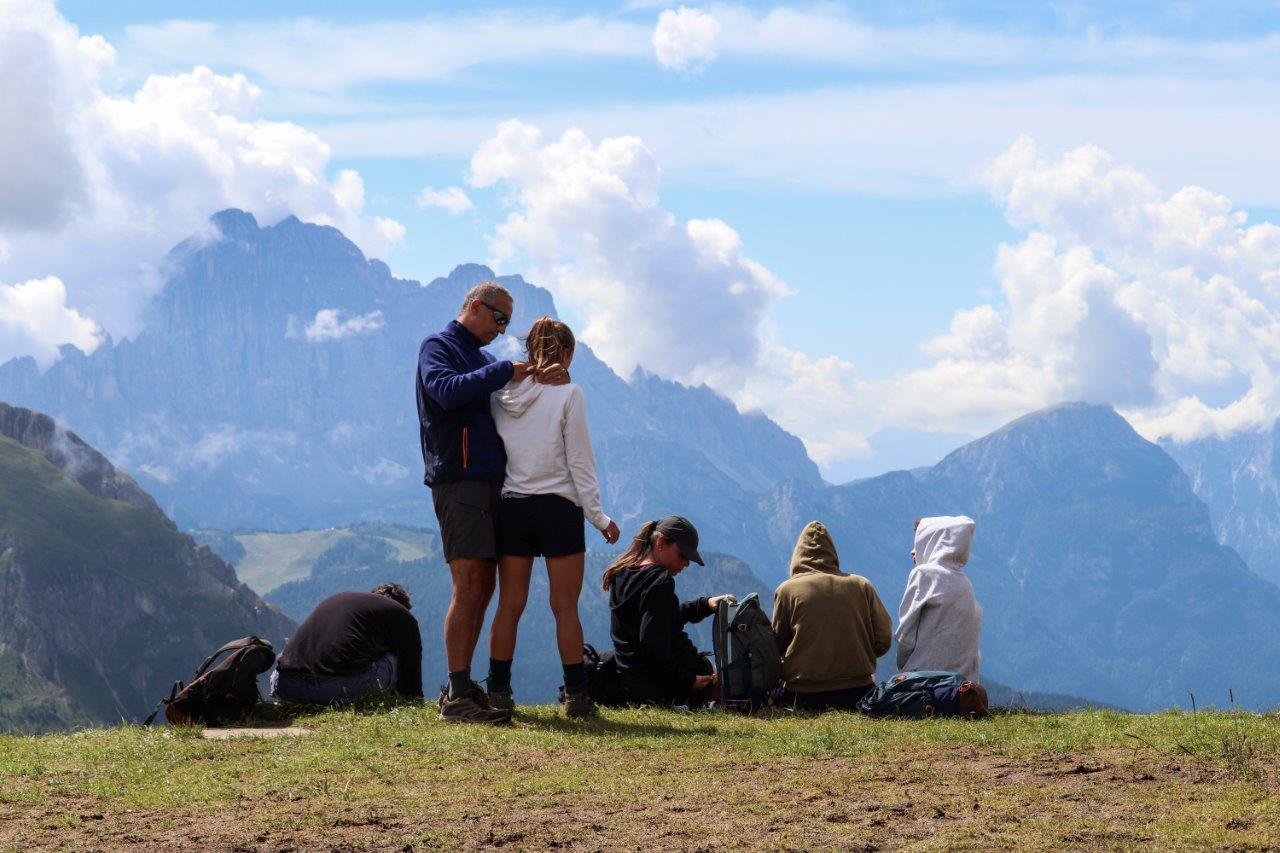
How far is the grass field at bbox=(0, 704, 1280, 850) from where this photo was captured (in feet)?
27.1

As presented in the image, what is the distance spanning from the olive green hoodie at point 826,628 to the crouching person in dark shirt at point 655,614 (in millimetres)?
956

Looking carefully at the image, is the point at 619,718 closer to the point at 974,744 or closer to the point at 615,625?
the point at 615,625

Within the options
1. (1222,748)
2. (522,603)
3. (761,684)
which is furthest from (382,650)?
(1222,748)

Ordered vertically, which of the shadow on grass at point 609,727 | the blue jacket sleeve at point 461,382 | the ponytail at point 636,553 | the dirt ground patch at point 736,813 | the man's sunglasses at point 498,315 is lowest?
the dirt ground patch at point 736,813

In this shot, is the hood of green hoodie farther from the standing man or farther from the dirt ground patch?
the dirt ground patch

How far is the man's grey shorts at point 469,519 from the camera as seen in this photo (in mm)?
12820

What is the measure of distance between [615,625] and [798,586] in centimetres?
223

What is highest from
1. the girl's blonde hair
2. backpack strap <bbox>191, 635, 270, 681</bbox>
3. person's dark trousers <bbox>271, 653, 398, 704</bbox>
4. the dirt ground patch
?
the girl's blonde hair

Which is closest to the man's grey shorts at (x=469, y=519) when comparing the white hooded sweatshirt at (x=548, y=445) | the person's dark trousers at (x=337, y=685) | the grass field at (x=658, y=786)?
the white hooded sweatshirt at (x=548, y=445)

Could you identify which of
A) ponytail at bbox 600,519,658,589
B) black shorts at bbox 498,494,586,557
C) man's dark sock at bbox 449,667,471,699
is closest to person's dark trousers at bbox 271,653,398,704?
man's dark sock at bbox 449,667,471,699

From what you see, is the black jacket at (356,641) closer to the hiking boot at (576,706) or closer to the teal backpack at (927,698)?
the hiking boot at (576,706)

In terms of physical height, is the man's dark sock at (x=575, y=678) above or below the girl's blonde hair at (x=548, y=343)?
below

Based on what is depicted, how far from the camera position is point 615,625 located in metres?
15.6

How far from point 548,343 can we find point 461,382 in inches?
42.8
